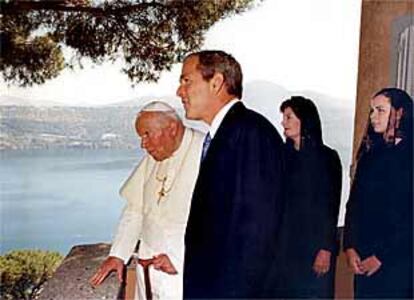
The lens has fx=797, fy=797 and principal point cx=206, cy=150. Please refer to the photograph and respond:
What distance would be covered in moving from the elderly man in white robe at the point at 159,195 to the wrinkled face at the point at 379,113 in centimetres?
42

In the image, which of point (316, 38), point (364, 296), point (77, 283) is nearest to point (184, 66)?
point (316, 38)

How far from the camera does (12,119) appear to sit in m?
1.77

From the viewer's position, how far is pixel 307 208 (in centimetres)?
188

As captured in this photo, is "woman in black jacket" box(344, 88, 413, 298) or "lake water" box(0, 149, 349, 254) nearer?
"lake water" box(0, 149, 349, 254)

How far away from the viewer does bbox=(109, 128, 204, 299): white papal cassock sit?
181 cm

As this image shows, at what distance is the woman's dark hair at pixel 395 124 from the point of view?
1.88m

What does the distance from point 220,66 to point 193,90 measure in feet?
0.27

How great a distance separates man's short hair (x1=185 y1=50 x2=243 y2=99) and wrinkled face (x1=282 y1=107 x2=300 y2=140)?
129mm

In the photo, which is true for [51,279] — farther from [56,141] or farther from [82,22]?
[82,22]

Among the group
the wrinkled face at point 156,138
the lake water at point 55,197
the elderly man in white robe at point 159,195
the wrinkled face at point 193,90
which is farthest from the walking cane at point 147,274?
the wrinkled face at point 193,90

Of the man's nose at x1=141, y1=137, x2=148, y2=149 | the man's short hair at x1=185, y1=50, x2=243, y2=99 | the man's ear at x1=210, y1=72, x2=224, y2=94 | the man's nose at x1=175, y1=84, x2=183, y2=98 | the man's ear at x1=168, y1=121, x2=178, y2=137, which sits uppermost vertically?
the man's short hair at x1=185, y1=50, x2=243, y2=99

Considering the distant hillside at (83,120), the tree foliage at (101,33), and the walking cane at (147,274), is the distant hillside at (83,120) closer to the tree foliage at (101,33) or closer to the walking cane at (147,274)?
the tree foliage at (101,33)

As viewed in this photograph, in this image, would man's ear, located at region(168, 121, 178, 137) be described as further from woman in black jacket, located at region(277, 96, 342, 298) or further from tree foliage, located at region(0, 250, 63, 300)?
tree foliage, located at region(0, 250, 63, 300)

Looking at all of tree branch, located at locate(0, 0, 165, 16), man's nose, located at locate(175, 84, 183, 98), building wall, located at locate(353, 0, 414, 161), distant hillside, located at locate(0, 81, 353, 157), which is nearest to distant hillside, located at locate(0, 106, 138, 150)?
distant hillside, located at locate(0, 81, 353, 157)
